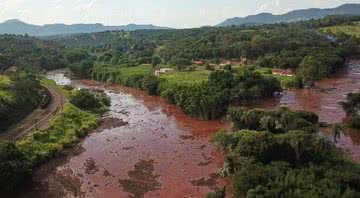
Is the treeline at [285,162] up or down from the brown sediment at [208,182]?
up

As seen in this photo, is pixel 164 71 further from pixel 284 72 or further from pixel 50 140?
pixel 50 140

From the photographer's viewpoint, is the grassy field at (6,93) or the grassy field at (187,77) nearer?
the grassy field at (6,93)

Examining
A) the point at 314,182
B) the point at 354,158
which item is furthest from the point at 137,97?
the point at 314,182

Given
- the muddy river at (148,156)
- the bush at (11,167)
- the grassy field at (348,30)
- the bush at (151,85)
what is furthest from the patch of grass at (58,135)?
the grassy field at (348,30)

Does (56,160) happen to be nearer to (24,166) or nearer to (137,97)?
(24,166)

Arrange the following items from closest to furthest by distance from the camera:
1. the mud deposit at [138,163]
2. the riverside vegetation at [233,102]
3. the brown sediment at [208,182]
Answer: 1. the riverside vegetation at [233,102]
2. the brown sediment at [208,182]
3. the mud deposit at [138,163]

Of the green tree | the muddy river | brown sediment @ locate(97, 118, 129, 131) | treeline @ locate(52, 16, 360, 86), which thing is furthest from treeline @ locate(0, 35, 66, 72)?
brown sediment @ locate(97, 118, 129, 131)

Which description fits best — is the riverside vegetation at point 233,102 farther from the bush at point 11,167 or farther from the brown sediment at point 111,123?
the brown sediment at point 111,123
